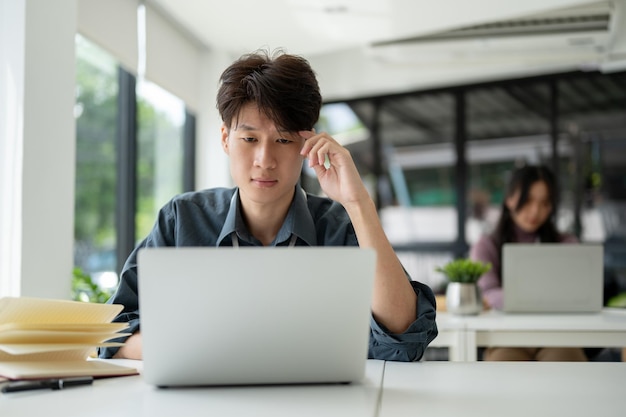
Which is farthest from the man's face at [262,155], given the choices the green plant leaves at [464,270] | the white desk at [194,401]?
the green plant leaves at [464,270]

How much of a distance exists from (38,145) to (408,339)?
2252mm

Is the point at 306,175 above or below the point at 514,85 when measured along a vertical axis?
below

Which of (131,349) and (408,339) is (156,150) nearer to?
(131,349)

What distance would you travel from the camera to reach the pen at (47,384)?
126 cm

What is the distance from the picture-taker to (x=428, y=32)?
5809mm

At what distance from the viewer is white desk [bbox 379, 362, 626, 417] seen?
3.72 feet

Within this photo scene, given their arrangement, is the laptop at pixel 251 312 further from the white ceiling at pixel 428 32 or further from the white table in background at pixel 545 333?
the white ceiling at pixel 428 32

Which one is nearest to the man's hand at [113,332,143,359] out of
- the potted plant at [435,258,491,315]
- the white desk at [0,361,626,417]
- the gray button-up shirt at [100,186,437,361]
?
the gray button-up shirt at [100,186,437,361]

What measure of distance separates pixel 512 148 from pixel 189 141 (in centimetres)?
324

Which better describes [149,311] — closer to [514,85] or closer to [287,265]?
[287,265]

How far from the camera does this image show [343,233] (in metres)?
2.06

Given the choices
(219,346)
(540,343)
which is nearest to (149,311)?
(219,346)

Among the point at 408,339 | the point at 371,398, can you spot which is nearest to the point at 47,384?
the point at 371,398

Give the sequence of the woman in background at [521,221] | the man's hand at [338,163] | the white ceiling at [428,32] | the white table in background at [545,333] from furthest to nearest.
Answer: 1. the white ceiling at [428,32]
2. the woman in background at [521,221]
3. the white table in background at [545,333]
4. the man's hand at [338,163]
